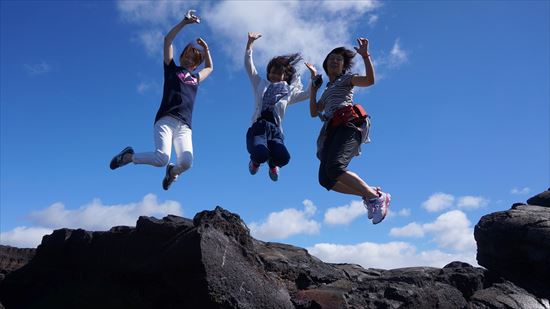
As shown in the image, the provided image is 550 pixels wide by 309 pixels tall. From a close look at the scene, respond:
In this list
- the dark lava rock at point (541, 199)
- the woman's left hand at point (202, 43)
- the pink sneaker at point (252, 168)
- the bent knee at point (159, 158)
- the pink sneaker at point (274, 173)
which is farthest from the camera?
the dark lava rock at point (541, 199)

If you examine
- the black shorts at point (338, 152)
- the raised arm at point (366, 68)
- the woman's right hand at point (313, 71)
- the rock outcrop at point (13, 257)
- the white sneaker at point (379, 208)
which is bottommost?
the rock outcrop at point (13, 257)

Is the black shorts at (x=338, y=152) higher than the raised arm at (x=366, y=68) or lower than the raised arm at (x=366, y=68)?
lower

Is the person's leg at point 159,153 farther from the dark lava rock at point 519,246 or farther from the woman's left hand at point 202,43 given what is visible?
the dark lava rock at point 519,246

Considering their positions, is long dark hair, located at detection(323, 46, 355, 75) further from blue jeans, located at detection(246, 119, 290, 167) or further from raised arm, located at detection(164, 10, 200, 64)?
raised arm, located at detection(164, 10, 200, 64)

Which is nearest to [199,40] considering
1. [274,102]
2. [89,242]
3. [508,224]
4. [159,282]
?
[274,102]

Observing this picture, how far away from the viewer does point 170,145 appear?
7.10 meters

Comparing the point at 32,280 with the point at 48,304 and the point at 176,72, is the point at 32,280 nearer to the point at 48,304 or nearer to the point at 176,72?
the point at 48,304

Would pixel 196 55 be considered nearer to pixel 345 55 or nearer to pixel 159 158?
pixel 159 158

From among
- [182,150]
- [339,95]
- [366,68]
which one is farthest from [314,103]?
[182,150]

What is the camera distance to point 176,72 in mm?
7625

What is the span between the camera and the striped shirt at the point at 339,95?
7062 mm

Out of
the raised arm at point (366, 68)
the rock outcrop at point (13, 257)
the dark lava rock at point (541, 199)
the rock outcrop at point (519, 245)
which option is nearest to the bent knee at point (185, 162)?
the rock outcrop at point (13, 257)

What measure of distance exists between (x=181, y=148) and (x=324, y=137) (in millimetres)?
2055

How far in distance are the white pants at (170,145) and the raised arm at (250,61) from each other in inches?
67.5
